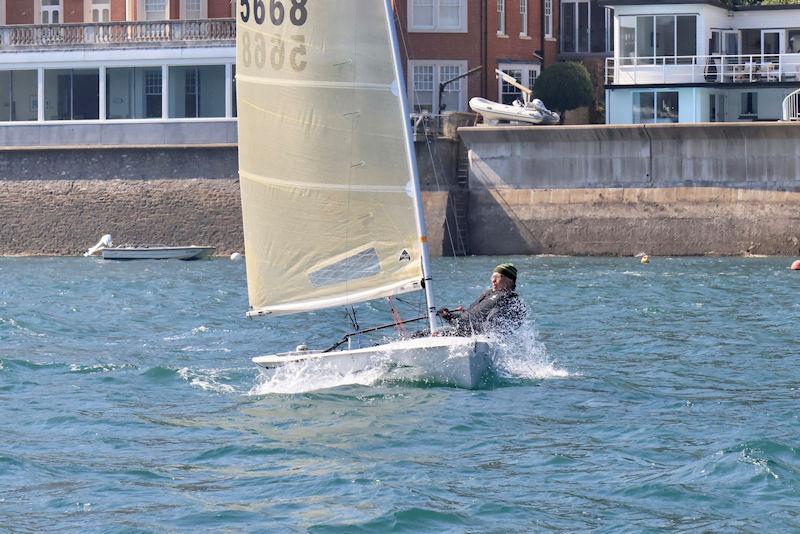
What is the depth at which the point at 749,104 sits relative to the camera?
47.5 m

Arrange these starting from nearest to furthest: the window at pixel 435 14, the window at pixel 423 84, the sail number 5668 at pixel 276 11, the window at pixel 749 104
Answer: the sail number 5668 at pixel 276 11 < the window at pixel 749 104 < the window at pixel 423 84 < the window at pixel 435 14

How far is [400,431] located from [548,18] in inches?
1596

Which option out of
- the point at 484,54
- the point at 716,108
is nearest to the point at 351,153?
the point at 716,108

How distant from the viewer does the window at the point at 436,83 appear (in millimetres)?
50031

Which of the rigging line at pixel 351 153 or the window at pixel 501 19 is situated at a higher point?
the window at pixel 501 19

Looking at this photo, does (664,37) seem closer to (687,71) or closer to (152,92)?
(687,71)

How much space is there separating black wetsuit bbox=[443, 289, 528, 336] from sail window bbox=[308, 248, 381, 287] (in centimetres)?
110

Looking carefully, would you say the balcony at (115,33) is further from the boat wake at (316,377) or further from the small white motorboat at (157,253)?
the boat wake at (316,377)

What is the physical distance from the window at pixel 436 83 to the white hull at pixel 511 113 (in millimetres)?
3866

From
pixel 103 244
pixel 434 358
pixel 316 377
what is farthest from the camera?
pixel 103 244

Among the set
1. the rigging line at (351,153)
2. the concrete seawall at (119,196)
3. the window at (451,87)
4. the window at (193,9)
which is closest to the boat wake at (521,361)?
the rigging line at (351,153)

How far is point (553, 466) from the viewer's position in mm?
14711

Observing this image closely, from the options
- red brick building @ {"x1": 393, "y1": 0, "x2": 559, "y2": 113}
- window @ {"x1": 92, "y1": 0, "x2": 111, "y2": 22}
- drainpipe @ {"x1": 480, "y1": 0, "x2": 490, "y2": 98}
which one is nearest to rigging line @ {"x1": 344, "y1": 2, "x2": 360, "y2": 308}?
red brick building @ {"x1": 393, "y1": 0, "x2": 559, "y2": 113}

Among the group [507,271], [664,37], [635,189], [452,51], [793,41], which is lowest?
[635,189]
